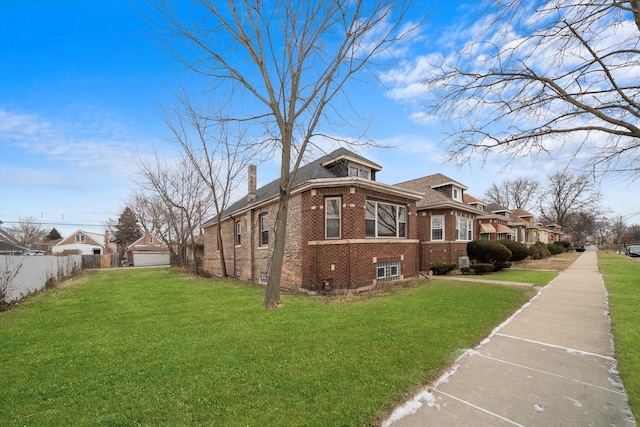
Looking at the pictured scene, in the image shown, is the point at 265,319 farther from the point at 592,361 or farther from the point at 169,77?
the point at 169,77

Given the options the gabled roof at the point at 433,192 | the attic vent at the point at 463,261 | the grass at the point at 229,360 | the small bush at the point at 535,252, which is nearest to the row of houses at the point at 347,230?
the gabled roof at the point at 433,192

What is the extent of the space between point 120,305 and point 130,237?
187ft

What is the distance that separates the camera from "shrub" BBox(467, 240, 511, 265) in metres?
18.2

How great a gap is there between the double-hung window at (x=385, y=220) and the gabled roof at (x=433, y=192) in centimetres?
460

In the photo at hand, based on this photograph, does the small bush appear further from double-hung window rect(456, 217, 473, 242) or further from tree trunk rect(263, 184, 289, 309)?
tree trunk rect(263, 184, 289, 309)

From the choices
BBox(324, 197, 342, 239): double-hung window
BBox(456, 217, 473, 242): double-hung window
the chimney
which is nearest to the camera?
BBox(324, 197, 342, 239): double-hung window

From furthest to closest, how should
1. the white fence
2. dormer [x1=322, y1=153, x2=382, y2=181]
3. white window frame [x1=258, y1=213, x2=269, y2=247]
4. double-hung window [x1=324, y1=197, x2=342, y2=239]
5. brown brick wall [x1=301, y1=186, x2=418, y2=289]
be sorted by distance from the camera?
white window frame [x1=258, y1=213, x2=269, y2=247] → dormer [x1=322, y1=153, x2=382, y2=181] → double-hung window [x1=324, y1=197, x2=342, y2=239] → brown brick wall [x1=301, y1=186, x2=418, y2=289] → the white fence

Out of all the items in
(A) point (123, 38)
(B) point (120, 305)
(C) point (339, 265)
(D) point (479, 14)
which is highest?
(A) point (123, 38)

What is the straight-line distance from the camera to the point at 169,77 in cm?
1173

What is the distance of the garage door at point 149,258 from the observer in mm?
46625

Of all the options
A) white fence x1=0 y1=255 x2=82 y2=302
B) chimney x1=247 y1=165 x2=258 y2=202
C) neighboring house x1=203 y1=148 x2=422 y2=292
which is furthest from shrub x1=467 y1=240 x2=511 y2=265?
white fence x1=0 y1=255 x2=82 y2=302

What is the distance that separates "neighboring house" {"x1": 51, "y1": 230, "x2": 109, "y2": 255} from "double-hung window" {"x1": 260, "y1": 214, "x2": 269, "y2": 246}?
51515mm

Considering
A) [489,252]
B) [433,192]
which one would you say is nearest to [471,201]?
[433,192]

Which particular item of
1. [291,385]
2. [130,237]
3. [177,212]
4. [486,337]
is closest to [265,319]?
[291,385]
